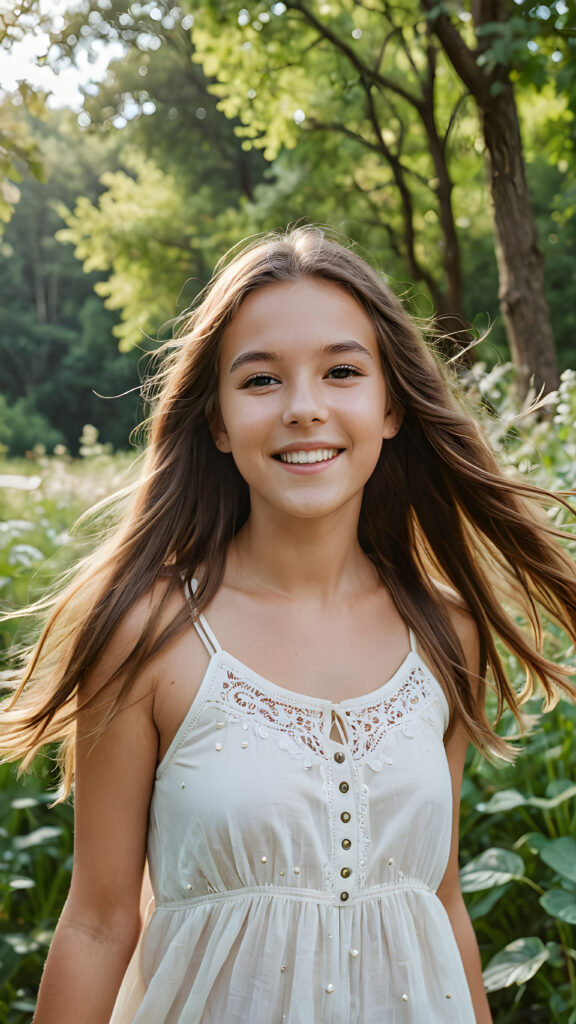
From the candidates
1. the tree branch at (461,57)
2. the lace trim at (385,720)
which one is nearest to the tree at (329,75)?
the tree branch at (461,57)

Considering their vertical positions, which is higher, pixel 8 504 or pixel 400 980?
pixel 8 504

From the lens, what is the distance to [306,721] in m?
1.60

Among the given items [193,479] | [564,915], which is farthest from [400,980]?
[193,479]

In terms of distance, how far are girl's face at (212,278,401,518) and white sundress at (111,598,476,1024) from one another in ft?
1.03

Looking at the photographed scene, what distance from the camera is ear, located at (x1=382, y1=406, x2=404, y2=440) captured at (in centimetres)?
189

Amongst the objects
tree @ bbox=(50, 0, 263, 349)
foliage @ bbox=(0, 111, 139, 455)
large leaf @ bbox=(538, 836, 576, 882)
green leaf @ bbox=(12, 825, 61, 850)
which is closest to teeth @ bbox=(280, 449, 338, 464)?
large leaf @ bbox=(538, 836, 576, 882)

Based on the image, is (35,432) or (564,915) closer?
(564,915)

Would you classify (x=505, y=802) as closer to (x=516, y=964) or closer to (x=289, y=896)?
(x=516, y=964)

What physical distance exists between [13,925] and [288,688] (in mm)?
1722

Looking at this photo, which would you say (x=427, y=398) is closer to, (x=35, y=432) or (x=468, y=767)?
(x=468, y=767)

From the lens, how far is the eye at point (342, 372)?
1.66 meters

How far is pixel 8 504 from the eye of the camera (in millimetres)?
7223

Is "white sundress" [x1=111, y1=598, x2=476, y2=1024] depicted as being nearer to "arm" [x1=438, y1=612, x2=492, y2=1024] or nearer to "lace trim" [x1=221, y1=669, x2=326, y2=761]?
"lace trim" [x1=221, y1=669, x2=326, y2=761]

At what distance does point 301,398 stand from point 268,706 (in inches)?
20.9
